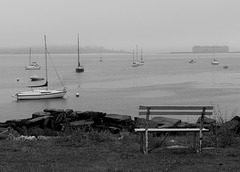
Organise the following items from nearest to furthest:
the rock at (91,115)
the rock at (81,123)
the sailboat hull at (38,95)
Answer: the rock at (81,123), the rock at (91,115), the sailboat hull at (38,95)

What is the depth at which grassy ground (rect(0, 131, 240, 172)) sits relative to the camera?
20.7ft

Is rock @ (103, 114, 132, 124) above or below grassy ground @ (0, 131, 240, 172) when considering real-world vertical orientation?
below

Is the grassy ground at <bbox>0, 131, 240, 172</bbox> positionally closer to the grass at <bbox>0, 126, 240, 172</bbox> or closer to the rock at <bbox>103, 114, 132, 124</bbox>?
the grass at <bbox>0, 126, 240, 172</bbox>

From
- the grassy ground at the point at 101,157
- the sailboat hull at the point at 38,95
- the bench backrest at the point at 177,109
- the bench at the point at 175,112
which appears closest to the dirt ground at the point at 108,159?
the grassy ground at the point at 101,157

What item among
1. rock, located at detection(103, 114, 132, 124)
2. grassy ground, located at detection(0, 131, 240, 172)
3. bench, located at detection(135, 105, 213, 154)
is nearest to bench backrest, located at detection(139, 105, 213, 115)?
bench, located at detection(135, 105, 213, 154)

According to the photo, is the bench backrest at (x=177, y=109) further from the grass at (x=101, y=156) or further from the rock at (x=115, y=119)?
the rock at (x=115, y=119)

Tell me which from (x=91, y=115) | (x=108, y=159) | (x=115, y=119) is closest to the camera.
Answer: (x=108, y=159)

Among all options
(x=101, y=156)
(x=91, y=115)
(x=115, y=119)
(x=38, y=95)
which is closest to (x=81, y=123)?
(x=91, y=115)

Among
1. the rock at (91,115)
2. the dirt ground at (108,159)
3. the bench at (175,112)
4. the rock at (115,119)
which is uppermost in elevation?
the bench at (175,112)

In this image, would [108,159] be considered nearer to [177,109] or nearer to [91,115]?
[177,109]

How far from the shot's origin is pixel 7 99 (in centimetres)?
4269

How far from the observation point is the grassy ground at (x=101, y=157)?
630 centimetres

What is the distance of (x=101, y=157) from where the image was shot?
23.2 feet

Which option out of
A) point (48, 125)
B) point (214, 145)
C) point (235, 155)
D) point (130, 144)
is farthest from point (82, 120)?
point (235, 155)
